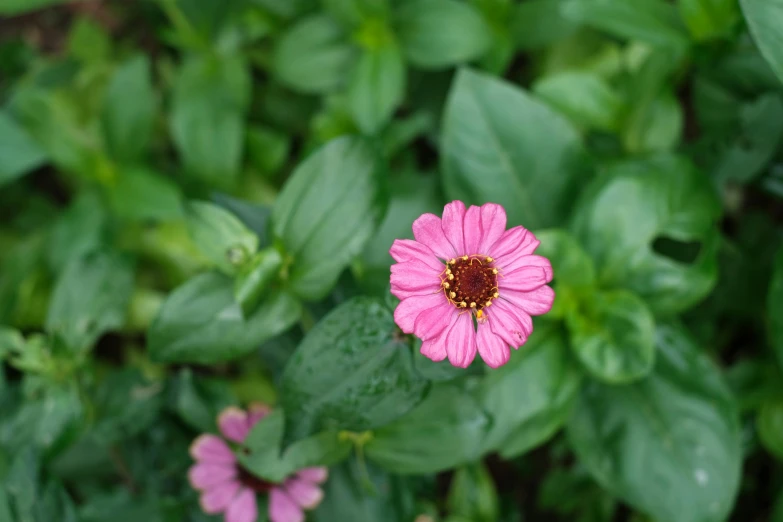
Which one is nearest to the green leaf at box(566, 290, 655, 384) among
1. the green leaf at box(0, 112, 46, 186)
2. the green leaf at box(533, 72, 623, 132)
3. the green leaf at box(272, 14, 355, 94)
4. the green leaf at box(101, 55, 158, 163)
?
the green leaf at box(533, 72, 623, 132)

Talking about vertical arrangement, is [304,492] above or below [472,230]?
below

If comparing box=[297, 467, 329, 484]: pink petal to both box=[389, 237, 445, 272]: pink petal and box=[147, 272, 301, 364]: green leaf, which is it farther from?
box=[389, 237, 445, 272]: pink petal

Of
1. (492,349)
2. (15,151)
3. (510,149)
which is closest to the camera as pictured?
(492,349)

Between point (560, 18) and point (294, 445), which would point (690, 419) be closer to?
point (294, 445)

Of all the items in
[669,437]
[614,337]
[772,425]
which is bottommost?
[772,425]

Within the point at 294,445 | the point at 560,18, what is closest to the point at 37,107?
the point at 294,445

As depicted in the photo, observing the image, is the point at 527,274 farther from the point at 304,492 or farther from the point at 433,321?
the point at 304,492

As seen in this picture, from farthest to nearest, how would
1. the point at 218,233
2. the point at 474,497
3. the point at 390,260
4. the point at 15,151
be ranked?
the point at 15,151 < the point at 474,497 < the point at 390,260 < the point at 218,233

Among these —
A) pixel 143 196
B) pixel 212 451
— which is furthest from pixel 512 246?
pixel 143 196
